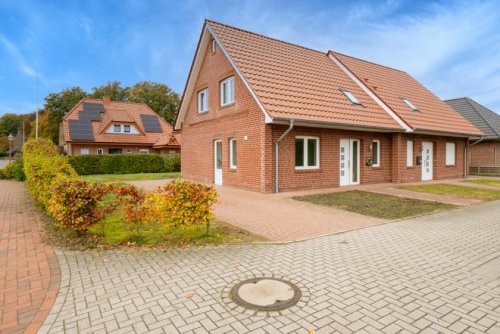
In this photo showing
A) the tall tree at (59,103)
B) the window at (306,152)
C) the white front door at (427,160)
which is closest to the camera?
the window at (306,152)

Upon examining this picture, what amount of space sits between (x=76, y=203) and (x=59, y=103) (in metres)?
54.9

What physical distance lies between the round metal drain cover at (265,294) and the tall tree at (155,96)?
174 feet

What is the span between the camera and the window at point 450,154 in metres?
20.0

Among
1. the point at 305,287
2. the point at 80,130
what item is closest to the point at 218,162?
the point at 305,287

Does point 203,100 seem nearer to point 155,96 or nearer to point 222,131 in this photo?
point 222,131

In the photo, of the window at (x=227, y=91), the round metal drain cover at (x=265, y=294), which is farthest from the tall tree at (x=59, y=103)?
the round metal drain cover at (x=265, y=294)

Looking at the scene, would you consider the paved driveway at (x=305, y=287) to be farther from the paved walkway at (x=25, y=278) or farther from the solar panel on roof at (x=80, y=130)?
the solar panel on roof at (x=80, y=130)

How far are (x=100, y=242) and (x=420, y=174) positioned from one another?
680 inches

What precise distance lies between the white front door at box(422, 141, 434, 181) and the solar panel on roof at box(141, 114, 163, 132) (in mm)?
27827

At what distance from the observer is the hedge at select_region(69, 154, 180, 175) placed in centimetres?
2509

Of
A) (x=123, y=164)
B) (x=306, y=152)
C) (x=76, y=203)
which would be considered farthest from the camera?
(x=123, y=164)

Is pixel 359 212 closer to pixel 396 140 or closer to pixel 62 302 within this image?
pixel 62 302

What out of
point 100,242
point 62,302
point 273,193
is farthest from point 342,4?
point 62,302

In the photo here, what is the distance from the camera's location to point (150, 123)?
37156mm
